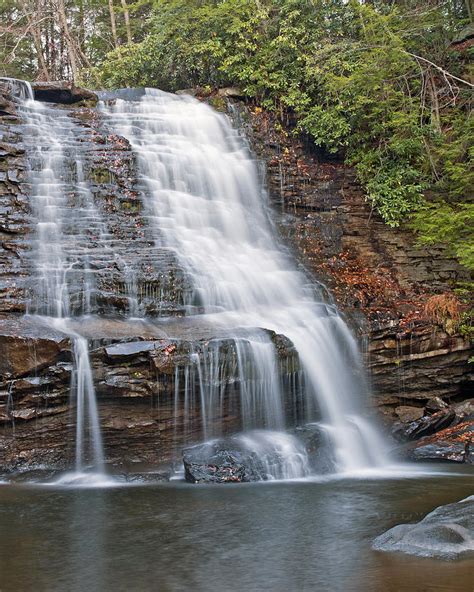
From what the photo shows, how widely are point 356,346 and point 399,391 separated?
1299mm

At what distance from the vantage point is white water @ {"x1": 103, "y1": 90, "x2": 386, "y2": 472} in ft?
32.2

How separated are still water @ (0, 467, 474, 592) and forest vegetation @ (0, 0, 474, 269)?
22.6ft

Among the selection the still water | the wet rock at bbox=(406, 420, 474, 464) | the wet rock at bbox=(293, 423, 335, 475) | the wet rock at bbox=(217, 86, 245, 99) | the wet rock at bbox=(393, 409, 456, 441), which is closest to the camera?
the still water

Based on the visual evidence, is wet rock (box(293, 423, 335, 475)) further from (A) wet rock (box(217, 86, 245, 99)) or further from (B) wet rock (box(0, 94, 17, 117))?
(A) wet rock (box(217, 86, 245, 99))

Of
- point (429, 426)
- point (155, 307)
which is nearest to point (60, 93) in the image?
point (155, 307)

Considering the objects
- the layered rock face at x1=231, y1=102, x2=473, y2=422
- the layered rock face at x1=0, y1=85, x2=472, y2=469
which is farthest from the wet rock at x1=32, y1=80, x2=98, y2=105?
the layered rock face at x1=231, y1=102, x2=473, y2=422

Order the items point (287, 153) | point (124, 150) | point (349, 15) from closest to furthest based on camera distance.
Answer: point (124, 150), point (287, 153), point (349, 15)

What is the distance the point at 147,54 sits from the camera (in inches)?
734

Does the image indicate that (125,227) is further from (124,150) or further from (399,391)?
(399,391)

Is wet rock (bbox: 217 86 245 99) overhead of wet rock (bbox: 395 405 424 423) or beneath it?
overhead

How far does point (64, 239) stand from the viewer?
11531 millimetres

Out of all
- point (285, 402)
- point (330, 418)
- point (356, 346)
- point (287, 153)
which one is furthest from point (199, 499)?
point (287, 153)

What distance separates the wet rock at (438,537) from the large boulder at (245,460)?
307cm

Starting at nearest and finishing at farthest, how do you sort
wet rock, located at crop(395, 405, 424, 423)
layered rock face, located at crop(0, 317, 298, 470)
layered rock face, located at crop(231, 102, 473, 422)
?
layered rock face, located at crop(0, 317, 298, 470) → wet rock, located at crop(395, 405, 424, 423) → layered rock face, located at crop(231, 102, 473, 422)
